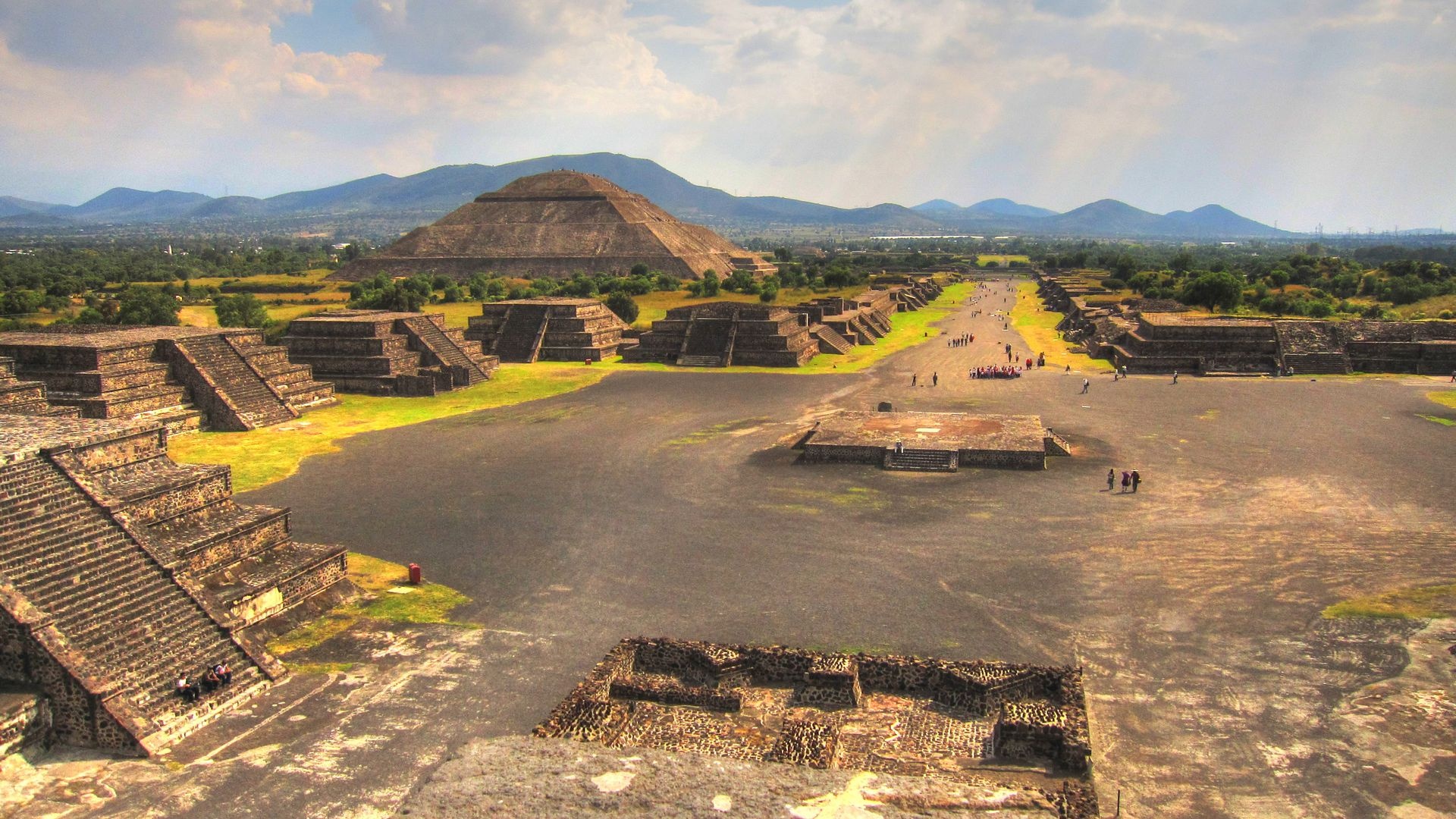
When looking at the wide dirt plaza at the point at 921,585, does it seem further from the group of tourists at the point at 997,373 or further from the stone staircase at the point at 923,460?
the group of tourists at the point at 997,373

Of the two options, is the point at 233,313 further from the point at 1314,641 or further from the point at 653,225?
the point at 653,225

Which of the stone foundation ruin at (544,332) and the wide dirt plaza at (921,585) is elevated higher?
the stone foundation ruin at (544,332)

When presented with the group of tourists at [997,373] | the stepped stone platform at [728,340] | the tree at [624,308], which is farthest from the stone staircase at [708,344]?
the group of tourists at [997,373]

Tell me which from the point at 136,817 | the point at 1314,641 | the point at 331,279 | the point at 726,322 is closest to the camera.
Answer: the point at 136,817

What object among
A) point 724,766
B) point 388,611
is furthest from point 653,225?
point 724,766

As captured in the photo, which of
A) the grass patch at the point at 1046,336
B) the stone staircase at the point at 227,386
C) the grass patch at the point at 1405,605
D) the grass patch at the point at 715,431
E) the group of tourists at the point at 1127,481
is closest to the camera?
the grass patch at the point at 1405,605

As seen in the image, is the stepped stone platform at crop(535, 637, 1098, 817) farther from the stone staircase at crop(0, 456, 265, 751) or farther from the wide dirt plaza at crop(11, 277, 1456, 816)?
the stone staircase at crop(0, 456, 265, 751)

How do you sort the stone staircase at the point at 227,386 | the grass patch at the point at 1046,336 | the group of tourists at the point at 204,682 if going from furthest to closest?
the grass patch at the point at 1046,336
the stone staircase at the point at 227,386
the group of tourists at the point at 204,682
